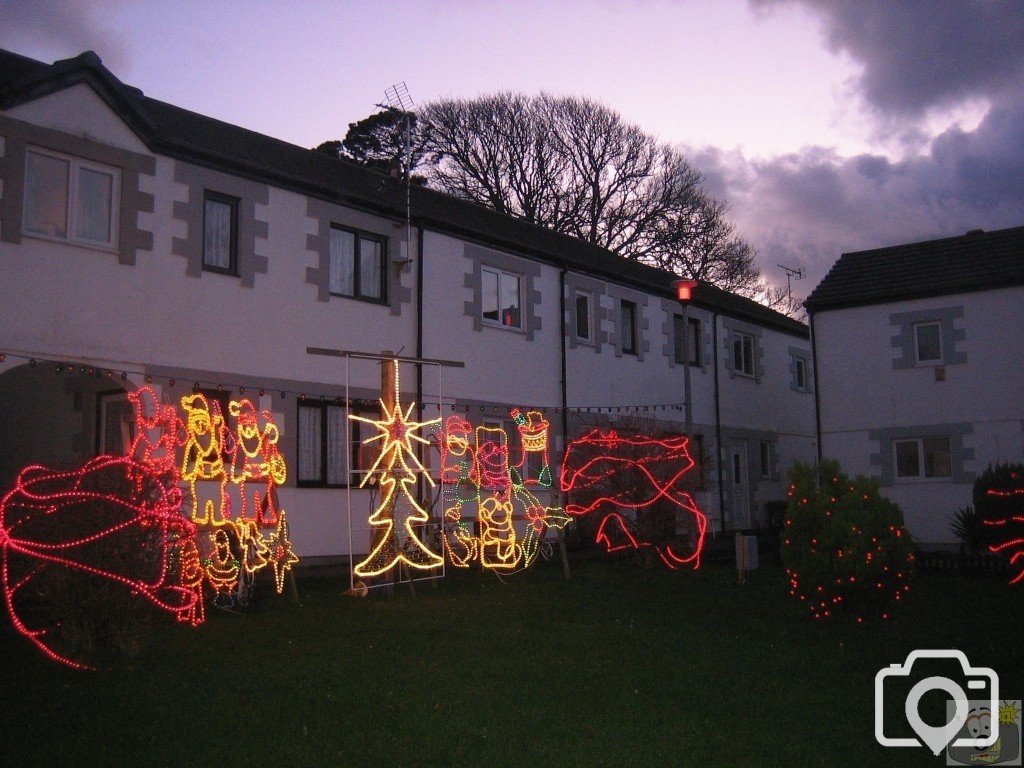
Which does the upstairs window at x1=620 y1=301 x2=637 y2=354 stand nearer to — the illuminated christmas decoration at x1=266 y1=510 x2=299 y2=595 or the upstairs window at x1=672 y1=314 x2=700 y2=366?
the upstairs window at x1=672 y1=314 x2=700 y2=366

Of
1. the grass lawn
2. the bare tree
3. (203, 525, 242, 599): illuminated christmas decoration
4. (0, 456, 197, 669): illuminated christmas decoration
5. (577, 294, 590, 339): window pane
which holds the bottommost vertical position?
the grass lawn

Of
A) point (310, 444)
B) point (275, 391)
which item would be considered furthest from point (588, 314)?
point (275, 391)

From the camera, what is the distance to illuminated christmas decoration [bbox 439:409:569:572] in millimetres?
14016

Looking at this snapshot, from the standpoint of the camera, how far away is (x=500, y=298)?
19.0 metres

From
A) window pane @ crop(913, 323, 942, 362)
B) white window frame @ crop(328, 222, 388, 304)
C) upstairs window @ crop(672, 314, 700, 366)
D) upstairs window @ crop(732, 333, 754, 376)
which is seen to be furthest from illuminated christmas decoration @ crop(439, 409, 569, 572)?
upstairs window @ crop(732, 333, 754, 376)

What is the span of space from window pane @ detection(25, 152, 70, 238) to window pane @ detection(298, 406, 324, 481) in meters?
4.40

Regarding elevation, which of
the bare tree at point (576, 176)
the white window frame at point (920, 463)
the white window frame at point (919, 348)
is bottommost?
the white window frame at point (920, 463)

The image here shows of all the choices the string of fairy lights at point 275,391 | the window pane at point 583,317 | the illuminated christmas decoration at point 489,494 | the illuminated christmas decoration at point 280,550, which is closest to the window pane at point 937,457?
the string of fairy lights at point 275,391

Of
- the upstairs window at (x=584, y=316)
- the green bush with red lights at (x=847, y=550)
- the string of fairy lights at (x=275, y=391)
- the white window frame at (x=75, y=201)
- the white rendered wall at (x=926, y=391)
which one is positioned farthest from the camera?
the upstairs window at (x=584, y=316)

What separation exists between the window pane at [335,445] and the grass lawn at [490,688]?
14.0 ft

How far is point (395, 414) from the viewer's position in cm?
1239

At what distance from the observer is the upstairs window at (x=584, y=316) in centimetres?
2095

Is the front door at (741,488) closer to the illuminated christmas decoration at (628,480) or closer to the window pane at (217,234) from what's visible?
the illuminated christmas decoration at (628,480)

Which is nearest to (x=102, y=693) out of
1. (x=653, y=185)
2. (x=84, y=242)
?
(x=84, y=242)
